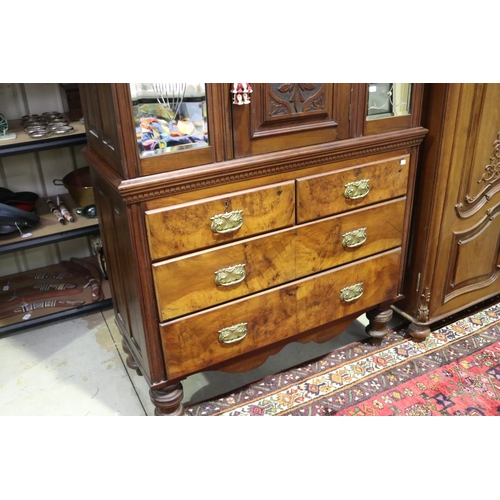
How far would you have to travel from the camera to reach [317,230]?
6.01 ft

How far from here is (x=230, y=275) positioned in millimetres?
1713

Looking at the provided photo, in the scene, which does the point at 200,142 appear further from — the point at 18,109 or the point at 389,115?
the point at 18,109

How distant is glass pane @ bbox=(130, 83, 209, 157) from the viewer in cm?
144

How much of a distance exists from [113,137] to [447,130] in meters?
1.16

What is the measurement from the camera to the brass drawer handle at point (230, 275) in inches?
66.7

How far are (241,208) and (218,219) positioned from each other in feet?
→ 0.28

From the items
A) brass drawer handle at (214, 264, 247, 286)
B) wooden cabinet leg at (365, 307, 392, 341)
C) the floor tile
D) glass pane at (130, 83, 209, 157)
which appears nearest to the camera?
glass pane at (130, 83, 209, 157)

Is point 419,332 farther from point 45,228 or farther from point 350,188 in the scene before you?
point 45,228

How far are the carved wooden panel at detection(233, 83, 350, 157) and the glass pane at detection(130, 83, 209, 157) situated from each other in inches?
4.3

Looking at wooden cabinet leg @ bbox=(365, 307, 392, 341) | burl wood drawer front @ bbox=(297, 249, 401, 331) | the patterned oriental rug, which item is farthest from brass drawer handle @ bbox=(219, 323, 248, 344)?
wooden cabinet leg @ bbox=(365, 307, 392, 341)

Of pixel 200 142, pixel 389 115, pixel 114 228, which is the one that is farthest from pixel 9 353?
pixel 389 115

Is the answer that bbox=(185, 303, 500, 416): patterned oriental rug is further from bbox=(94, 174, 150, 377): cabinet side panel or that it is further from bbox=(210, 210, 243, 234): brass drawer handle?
bbox=(210, 210, 243, 234): brass drawer handle

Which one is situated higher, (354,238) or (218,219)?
(218,219)

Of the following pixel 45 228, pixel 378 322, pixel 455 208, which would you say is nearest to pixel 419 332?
pixel 378 322
